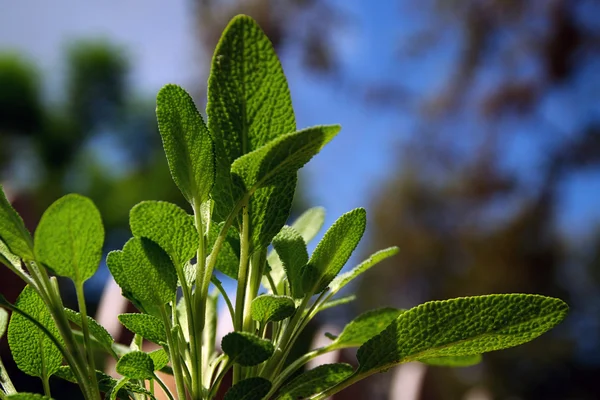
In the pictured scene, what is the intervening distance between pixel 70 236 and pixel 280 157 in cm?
8

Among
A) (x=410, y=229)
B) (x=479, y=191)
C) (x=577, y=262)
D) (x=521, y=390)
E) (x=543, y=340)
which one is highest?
(x=479, y=191)

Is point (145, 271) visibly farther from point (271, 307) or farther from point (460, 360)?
point (460, 360)

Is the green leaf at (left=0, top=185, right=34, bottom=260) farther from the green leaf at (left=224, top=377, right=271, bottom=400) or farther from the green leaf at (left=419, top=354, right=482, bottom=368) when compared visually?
the green leaf at (left=419, top=354, right=482, bottom=368)

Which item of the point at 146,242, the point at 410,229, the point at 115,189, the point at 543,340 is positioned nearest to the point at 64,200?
the point at 146,242

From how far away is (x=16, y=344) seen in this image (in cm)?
26

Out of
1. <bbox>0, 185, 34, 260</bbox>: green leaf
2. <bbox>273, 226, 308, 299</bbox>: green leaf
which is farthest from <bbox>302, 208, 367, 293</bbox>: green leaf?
<bbox>0, 185, 34, 260</bbox>: green leaf

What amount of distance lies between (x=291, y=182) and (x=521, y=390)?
15.1ft

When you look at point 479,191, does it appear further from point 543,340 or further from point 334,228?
point 334,228

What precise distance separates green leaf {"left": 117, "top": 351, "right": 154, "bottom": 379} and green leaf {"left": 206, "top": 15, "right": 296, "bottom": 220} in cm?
7

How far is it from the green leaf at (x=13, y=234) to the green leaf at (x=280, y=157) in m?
0.08

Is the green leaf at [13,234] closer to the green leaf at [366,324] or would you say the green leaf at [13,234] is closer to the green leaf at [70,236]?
the green leaf at [70,236]

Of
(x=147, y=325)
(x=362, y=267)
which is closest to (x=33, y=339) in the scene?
(x=147, y=325)

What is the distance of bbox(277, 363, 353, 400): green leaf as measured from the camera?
24 cm

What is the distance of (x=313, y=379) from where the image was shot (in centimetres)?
24
